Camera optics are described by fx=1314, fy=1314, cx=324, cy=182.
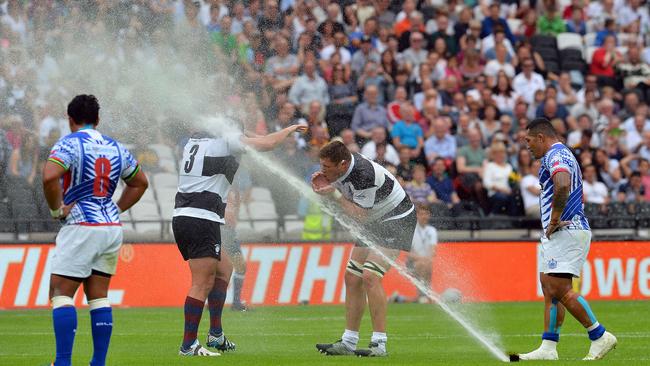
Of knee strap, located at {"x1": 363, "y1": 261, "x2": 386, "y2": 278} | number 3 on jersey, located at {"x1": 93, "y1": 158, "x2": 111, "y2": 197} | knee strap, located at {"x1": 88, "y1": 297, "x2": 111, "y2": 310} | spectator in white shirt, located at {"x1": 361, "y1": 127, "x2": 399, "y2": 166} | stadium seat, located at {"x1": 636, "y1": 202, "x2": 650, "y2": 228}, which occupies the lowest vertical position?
stadium seat, located at {"x1": 636, "y1": 202, "x2": 650, "y2": 228}

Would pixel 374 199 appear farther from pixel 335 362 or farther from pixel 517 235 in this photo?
pixel 517 235

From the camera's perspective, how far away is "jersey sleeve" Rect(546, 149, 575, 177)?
12289mm

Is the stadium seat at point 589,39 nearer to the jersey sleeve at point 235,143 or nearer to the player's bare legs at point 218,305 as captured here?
the player's bare legs at point 218,305

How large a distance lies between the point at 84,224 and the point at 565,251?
4761 mm

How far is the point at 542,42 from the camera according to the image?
29203mm

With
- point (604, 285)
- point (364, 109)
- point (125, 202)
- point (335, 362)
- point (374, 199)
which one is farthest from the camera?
point (364, 109)

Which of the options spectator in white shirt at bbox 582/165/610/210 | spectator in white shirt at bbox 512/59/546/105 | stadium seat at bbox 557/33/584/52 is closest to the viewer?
spectator in white shirt at bbox 582/165/610/210

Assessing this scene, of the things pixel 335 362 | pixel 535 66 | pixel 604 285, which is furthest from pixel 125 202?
pixel 535 66

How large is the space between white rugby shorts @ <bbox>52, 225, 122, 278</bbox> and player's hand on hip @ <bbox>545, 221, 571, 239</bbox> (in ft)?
14.4

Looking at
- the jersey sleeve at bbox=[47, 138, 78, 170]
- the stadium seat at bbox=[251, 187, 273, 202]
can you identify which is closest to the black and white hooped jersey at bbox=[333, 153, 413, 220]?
the jersey sleeve at bbox=[47, 138, 78, 170]

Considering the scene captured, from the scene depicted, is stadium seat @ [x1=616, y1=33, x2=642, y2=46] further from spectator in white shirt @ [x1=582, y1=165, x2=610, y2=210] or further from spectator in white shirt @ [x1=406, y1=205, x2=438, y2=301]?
spectator in white shirt @ [x1=406, y1=205, x2=438, y2=301]

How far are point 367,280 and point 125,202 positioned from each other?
304 centimetres

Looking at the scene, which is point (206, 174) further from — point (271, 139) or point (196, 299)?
point (196, 299)

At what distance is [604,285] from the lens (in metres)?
23.1
